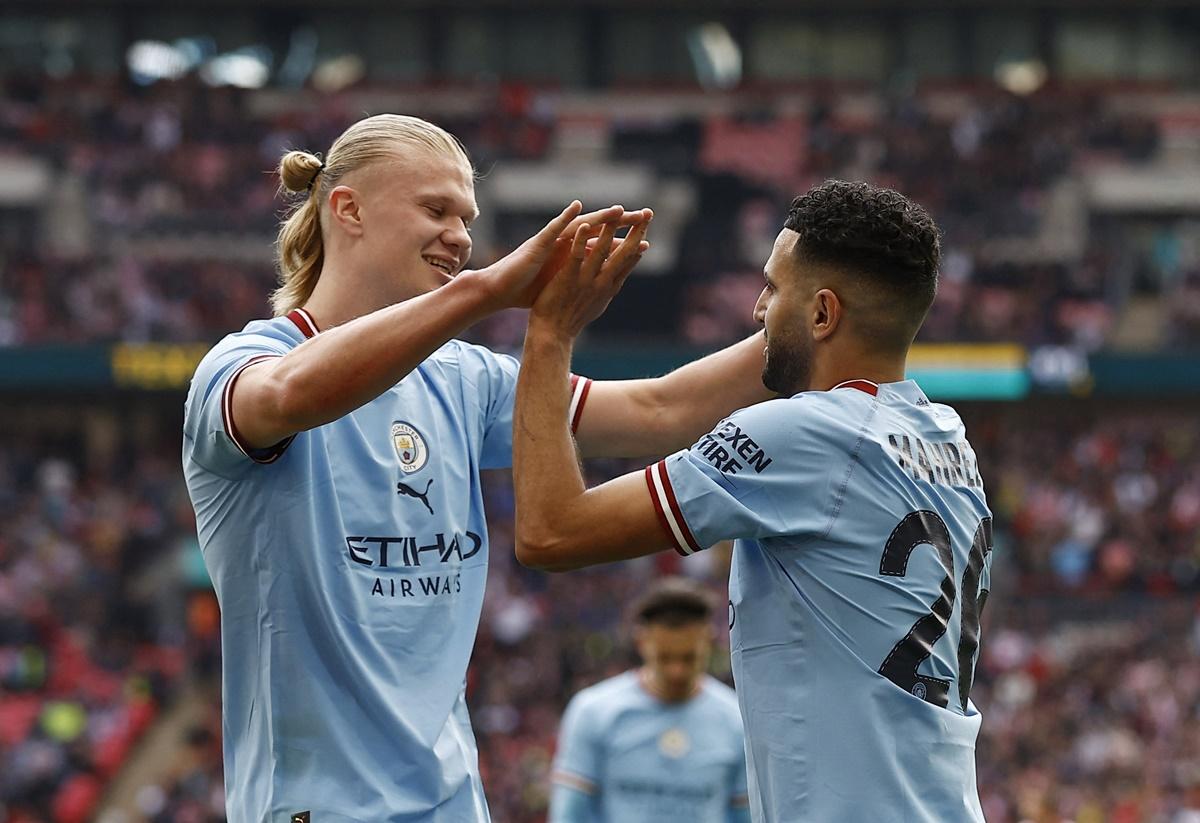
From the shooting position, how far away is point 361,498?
11.3 ft

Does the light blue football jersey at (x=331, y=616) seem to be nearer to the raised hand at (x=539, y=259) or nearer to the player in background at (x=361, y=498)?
the player in background at (x=361, y=498)

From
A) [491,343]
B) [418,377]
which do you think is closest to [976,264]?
[491,343]

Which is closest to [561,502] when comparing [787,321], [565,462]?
[565,462]

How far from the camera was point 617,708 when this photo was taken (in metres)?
7.19

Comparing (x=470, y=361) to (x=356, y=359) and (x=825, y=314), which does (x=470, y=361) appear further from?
(x=825, y=314)

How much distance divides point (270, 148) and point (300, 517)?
2447cm

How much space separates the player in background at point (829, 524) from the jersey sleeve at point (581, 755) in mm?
3879

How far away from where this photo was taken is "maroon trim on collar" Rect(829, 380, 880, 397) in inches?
130

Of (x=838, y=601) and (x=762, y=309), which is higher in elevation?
(x=762, y=309)

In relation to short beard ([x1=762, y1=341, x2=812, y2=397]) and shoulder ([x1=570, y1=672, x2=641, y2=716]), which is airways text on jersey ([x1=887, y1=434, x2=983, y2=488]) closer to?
short beard ([x1=762, y1=341, x2=812, y2=397])

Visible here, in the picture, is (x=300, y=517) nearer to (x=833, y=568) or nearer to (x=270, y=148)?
(x=833, y=568)

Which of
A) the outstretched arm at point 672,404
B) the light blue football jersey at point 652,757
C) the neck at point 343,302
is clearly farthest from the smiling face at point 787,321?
the light blue football jersey at point 652,757

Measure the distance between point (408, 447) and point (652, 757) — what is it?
3.76 metres

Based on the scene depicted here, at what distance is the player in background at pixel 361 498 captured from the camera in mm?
3141
